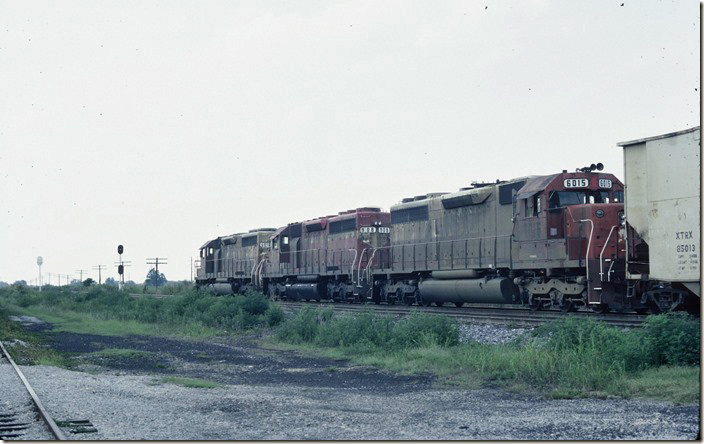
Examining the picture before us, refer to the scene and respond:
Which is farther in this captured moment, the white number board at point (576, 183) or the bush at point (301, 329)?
the bush at point (301, 329)

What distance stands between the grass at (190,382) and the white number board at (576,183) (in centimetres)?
1183

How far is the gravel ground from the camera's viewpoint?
30.3ft

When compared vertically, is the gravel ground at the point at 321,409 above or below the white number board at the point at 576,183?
below

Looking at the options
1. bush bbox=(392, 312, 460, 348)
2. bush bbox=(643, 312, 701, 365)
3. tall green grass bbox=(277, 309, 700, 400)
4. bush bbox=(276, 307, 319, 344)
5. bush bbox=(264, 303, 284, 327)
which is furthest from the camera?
bush bbox=(264, 303, 284, 327)

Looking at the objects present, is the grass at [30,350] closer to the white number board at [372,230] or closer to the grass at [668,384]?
the grass at [668,384]

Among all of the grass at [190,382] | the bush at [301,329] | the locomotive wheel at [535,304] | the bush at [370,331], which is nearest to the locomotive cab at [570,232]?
the locomotive wheel at [535,304]

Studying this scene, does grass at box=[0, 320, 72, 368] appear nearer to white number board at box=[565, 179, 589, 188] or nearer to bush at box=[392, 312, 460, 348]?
bush at box=[392, 312, 460, 348]

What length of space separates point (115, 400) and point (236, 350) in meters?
10.1

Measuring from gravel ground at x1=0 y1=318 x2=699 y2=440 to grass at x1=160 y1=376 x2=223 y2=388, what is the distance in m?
0.18

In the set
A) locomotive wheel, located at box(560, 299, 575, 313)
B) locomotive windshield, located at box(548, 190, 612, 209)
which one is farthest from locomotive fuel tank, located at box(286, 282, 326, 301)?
locomotive windshield, located at box(548, 190, 612, 209)

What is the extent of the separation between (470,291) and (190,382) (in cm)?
1425

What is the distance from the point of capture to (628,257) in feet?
61.1

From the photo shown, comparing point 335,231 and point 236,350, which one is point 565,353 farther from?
point 335,231

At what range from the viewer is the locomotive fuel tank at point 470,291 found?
83.2ft
